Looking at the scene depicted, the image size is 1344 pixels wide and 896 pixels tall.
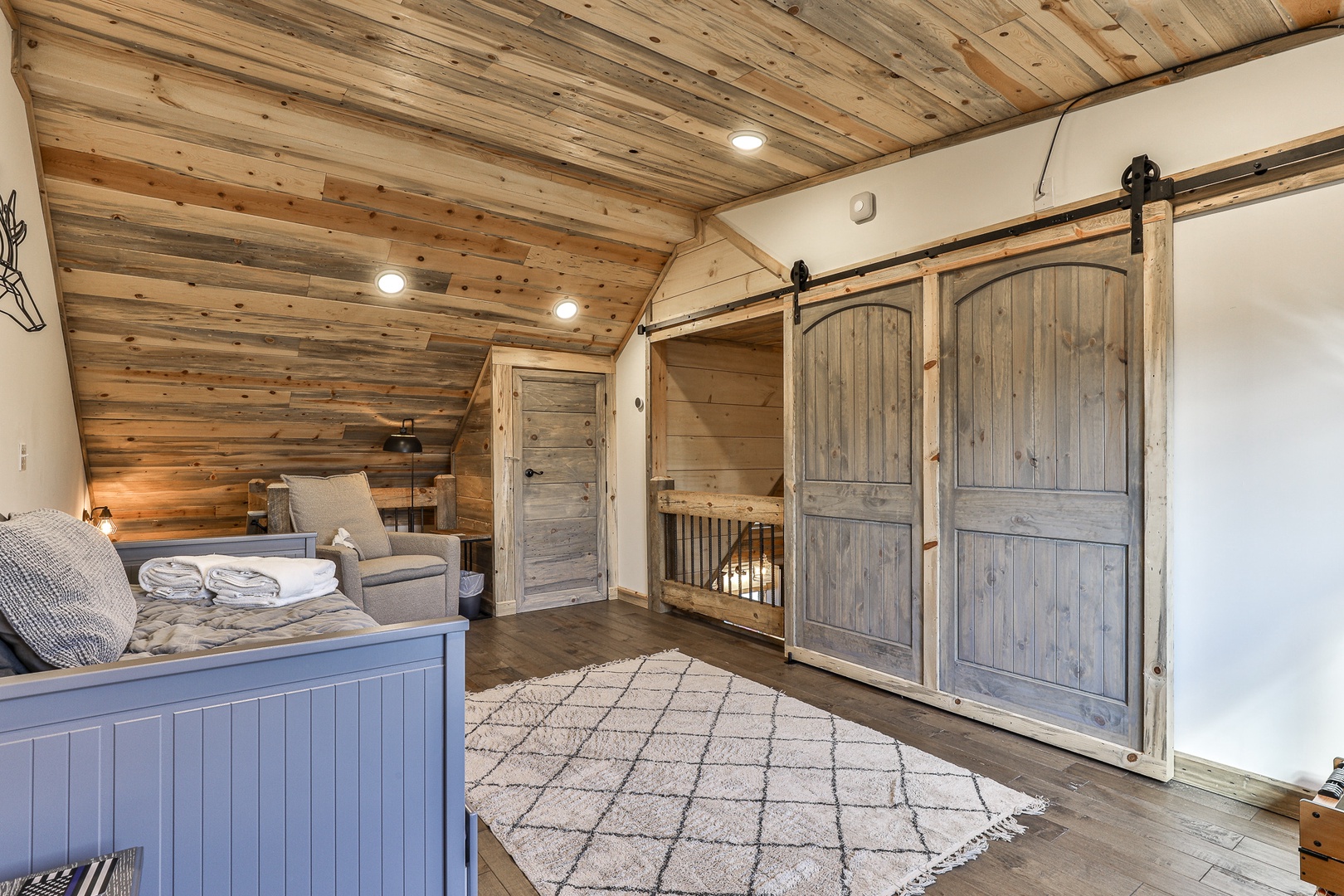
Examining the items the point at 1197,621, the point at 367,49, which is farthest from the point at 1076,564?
the point at 367,49

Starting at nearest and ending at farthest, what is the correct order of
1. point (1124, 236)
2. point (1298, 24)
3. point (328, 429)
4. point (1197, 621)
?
1. point (1298, 24)
2. point (1197, 621)
3. point (1124, 236)
4. point (328, 429)

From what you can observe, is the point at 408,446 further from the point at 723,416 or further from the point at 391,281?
the point at 723,416

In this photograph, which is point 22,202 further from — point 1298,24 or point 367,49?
point 1298,24

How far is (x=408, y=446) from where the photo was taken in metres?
4.81

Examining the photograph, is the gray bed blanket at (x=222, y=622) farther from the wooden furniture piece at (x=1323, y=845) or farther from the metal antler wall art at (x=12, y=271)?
the wooden furniture piece at (x=1323, y=845)

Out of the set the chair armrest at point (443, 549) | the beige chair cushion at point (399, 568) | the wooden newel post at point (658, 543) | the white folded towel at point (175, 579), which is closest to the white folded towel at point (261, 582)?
the white folded towel at point (175, 579)

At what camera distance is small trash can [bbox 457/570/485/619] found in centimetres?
488

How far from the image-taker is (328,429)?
507cm

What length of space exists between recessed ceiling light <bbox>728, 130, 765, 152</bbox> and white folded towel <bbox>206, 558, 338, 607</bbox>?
261 cm

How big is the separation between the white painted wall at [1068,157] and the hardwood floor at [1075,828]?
2.13 meters

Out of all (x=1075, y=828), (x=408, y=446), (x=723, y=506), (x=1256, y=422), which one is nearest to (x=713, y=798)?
(x=1075, y=828)

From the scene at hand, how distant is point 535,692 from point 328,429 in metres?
2.75

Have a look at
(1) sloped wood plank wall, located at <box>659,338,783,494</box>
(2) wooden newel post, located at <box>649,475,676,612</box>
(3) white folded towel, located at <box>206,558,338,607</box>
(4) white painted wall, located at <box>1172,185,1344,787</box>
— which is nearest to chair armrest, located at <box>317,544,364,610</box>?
(3) white folded towel, located at <box>206,558,338,607</box>

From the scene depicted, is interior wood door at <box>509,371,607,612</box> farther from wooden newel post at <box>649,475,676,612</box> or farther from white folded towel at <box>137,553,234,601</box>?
white folded towel at <box>137,553,234,601</box>
